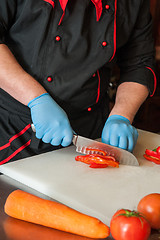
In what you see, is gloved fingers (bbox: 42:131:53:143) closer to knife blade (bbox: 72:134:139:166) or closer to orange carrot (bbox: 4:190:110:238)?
knife blade (bbox: 72:134:139:166)

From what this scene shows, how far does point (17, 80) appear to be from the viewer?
51.3 inches

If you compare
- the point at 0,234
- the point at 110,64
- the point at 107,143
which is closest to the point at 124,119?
the point at 107,143

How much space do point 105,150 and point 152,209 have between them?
0.53 metres

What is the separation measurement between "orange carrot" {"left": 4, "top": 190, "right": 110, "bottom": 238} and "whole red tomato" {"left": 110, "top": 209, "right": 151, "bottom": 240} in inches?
2.2

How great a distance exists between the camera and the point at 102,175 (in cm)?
114

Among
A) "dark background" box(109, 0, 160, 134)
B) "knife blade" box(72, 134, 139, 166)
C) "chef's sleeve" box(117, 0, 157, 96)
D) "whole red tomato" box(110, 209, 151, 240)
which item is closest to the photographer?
"whole red tomato" box(110, 209, 151, 240)

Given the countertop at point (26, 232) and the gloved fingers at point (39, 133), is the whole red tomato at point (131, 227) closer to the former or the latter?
the countertop at point (26, 232)

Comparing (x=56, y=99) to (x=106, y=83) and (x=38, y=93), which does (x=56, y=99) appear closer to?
(x=38, y=93)

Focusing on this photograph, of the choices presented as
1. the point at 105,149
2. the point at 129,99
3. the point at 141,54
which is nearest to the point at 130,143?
the point at 105,149

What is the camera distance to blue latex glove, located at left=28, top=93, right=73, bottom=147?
4.17ft

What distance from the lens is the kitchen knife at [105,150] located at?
1244mm

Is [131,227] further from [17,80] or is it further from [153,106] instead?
[153,106]

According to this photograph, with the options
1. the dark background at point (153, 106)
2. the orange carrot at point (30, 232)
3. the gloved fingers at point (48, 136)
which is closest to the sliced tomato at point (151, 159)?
the gloved fingers at point (48, 136)

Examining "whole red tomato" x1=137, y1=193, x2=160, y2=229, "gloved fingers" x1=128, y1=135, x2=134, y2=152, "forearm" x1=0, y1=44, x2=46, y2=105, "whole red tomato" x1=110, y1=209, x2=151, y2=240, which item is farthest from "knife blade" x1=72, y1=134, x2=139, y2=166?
"whole red tomato" x1=110, y1=209, x2=151, y2=240
